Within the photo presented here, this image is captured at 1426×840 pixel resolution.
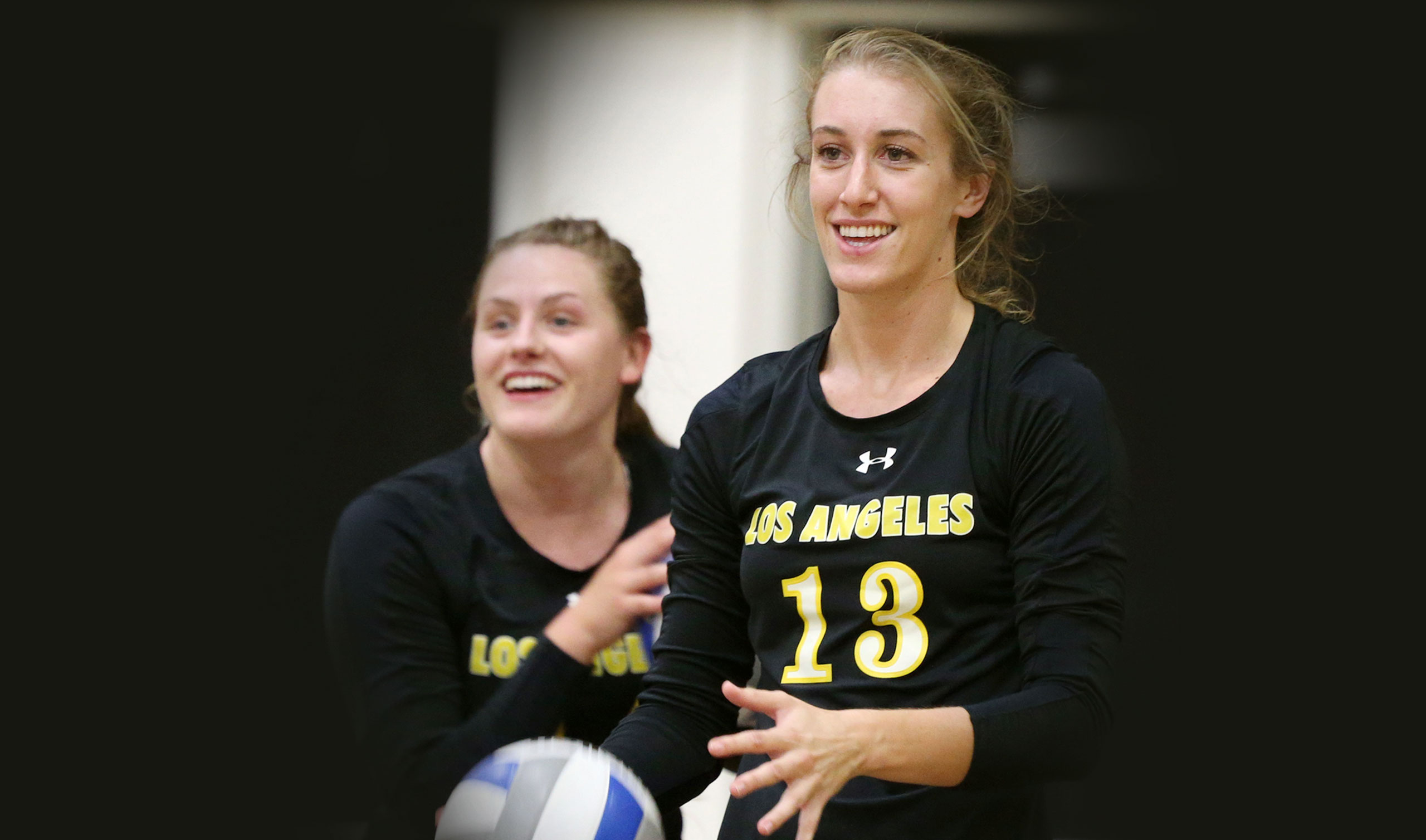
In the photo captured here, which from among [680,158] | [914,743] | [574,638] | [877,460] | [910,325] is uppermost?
[680,158]

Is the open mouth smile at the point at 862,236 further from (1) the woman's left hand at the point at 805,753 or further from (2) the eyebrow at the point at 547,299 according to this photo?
(2) the eyebrow at the point at 547,299

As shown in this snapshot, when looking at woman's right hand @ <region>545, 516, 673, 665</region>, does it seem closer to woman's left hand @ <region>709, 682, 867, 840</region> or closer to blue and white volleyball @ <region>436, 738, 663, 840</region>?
blue and white volleyball @ <region>436, 738, 663, 840</region>

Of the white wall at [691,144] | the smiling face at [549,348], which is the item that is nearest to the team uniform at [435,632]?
the smiling face at [549,348]

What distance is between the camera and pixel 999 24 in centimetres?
411

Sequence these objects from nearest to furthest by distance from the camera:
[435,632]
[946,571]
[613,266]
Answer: [946,571] < [435,632] < [613,266]

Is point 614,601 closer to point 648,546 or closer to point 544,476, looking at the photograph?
point 648,546

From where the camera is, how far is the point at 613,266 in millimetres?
2846

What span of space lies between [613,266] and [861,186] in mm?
976

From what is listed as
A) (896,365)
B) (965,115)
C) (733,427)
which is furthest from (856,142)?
(733,427)

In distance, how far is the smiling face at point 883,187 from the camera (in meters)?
1.97

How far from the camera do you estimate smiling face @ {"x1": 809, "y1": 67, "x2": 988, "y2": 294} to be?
1966mm

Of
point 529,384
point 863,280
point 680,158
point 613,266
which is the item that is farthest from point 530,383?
point 680,158

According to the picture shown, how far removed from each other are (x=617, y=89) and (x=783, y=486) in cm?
236

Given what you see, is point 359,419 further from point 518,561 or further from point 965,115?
point 965,115
